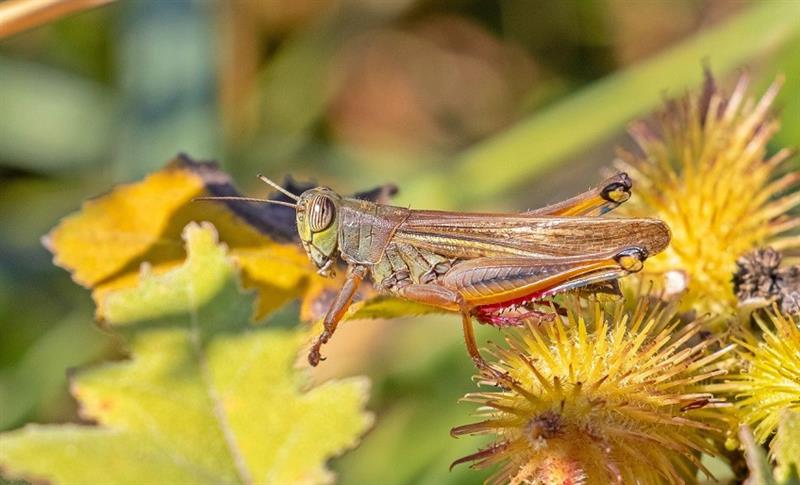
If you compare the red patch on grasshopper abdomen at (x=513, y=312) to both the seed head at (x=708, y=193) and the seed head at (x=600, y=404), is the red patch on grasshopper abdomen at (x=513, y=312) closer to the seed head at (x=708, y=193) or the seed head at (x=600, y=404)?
the seed head at (x=600, y=404)

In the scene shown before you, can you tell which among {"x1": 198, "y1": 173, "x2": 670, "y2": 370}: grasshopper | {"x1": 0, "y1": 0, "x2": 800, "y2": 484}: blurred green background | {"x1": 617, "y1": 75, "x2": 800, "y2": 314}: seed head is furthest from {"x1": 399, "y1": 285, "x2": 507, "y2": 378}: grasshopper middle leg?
{"x1": 0, "y1": 0, "x2": 800, "y2": 484}: blurred green background

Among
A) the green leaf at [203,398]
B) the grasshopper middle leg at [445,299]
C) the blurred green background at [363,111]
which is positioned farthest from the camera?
the blurred green background at [363,111]

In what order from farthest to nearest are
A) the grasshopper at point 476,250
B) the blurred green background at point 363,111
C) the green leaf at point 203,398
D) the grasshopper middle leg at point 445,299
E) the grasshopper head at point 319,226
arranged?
the blurred green background at point 363,111 < the grasshopper head at point 319,226 < the grasshopper middle leg at point 445,299 < the grasshopper at point 476,250 < the green leaf at point 203,398

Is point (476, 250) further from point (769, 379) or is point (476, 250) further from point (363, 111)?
point (363, 111)

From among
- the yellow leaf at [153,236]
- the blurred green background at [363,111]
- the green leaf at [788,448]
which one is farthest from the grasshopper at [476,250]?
the blurred green background at [363,111]

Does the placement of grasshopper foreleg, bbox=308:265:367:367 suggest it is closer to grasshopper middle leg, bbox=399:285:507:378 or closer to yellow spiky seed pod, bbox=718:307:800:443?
grasshopper middle leg, bbox=399:285:507:378

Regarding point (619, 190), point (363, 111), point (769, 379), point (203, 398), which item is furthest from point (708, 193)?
point (363, 111)
